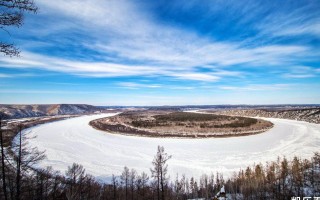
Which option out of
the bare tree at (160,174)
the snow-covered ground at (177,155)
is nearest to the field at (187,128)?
the snow-covered ground at (177,155)

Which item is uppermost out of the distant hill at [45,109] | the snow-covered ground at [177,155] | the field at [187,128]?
the distant hill at [45,109]

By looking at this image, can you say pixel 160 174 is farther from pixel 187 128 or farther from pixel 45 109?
pixel 45 109

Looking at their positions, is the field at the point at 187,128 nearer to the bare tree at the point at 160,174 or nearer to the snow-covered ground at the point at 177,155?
the snow-covered ground at the point at 177,155

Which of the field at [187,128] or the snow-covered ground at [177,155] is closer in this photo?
the snow-covered ground at [177,155]

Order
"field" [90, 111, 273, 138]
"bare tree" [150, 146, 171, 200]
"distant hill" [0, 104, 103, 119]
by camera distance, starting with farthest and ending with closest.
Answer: "distant hill" [0, 104, 103, 119] < "field" [90, 111, 273, 138] < "bare tree" [150, 146, 171, 200]

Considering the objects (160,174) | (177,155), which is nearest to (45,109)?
(177,155)

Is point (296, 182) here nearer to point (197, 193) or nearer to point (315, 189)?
point (315, 189)

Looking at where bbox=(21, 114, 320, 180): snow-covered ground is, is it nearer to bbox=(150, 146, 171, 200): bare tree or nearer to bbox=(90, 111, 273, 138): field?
bbox=(150, 146, 171, 200): bare tree

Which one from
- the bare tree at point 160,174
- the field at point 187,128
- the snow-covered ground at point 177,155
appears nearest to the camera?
the bare tree at point 160,174

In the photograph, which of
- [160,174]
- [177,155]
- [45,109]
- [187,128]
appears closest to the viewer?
[160,174]

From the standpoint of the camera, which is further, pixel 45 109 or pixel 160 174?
pixel 45 109

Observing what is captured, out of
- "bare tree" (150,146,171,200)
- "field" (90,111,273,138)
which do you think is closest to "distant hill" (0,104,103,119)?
"field" (90,111,273,138)
